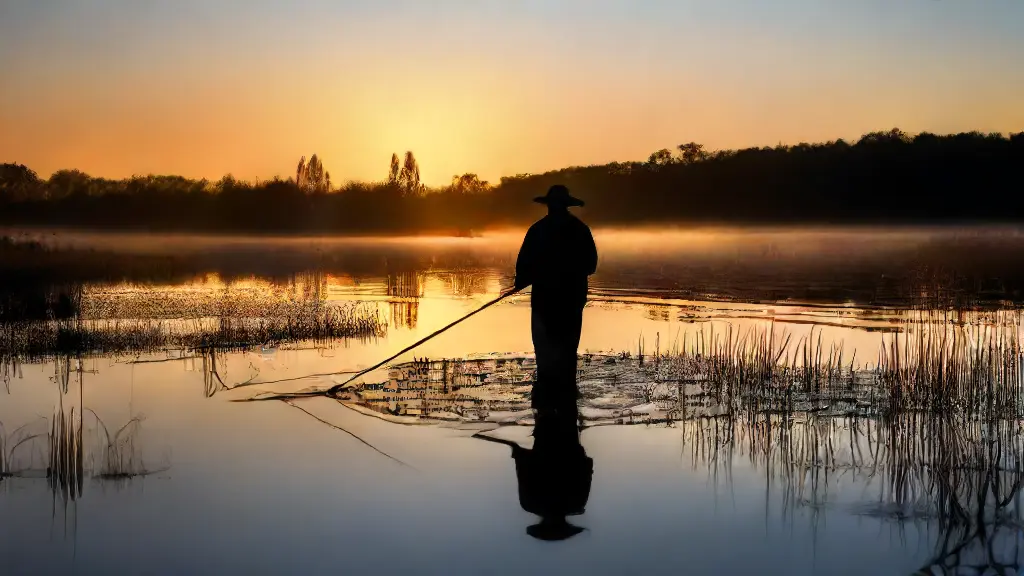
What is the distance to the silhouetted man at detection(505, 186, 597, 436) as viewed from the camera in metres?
10.3

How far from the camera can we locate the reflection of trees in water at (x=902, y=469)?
21.0 ft

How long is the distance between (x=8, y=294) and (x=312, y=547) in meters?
22.9

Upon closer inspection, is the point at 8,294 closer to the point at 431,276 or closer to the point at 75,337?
the point at 75,337

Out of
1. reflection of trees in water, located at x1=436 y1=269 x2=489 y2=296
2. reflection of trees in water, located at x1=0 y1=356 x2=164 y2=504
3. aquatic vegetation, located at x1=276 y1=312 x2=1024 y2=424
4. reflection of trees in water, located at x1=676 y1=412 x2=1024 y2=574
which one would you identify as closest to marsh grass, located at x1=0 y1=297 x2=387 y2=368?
reflection of trees in water, located at x1=0 y1=356 x2=164 y2=504

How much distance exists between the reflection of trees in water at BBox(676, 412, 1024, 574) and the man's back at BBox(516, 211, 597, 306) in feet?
7.03

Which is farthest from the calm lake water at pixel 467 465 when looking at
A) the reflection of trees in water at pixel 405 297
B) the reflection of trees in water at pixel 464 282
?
the reflection of trees in water at pixel 464 282

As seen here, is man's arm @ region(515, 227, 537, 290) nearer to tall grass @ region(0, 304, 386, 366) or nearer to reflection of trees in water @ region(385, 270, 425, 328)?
tall grass @ region(0, 304, 386, 366)

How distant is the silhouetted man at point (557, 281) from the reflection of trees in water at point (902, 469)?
1.61 m

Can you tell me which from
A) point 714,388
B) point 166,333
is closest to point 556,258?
point 714,388

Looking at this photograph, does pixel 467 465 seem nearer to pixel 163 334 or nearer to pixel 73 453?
pixel 73 453

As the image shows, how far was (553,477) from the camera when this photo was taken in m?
7.98

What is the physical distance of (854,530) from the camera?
6.66 meters

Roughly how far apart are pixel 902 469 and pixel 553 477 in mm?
3241

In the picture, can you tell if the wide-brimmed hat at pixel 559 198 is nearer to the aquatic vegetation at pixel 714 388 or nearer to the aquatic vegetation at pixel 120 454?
the aquatic vegetation at pixel 714 388
